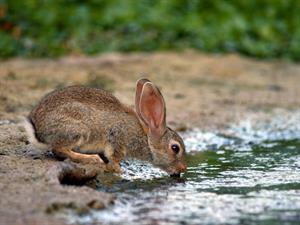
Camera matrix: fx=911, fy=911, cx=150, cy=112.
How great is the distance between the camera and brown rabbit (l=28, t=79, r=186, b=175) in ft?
25.9

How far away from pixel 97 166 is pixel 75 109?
536 mm

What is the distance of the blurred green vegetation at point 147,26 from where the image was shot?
15.3 metres

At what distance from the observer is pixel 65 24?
52.3 ft

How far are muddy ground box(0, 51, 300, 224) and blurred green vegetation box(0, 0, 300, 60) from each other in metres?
0.45

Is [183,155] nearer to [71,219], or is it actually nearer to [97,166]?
[97,166]

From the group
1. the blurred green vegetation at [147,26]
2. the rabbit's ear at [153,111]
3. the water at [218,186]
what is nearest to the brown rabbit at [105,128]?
the rabbit's ear at [153,111]

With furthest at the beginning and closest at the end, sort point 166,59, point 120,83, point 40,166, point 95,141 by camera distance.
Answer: point 166,59, point 120,83, point 95,141, point 40,166

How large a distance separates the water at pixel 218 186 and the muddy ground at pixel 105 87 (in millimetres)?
310

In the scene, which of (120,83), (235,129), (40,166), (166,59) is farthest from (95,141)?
(166,59)

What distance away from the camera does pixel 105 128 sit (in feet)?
26.9

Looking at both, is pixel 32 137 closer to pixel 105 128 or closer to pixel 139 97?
pixel 105 128

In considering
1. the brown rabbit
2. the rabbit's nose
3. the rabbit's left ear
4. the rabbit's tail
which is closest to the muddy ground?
the rabbit's tail

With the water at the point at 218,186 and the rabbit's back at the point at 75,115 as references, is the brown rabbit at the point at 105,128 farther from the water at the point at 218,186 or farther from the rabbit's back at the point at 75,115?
the water at the point at 218,186

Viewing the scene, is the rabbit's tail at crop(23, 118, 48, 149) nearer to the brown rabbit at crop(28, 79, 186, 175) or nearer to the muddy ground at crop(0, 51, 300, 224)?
the brown rabbit at crop(28, 79, 186, 175)
